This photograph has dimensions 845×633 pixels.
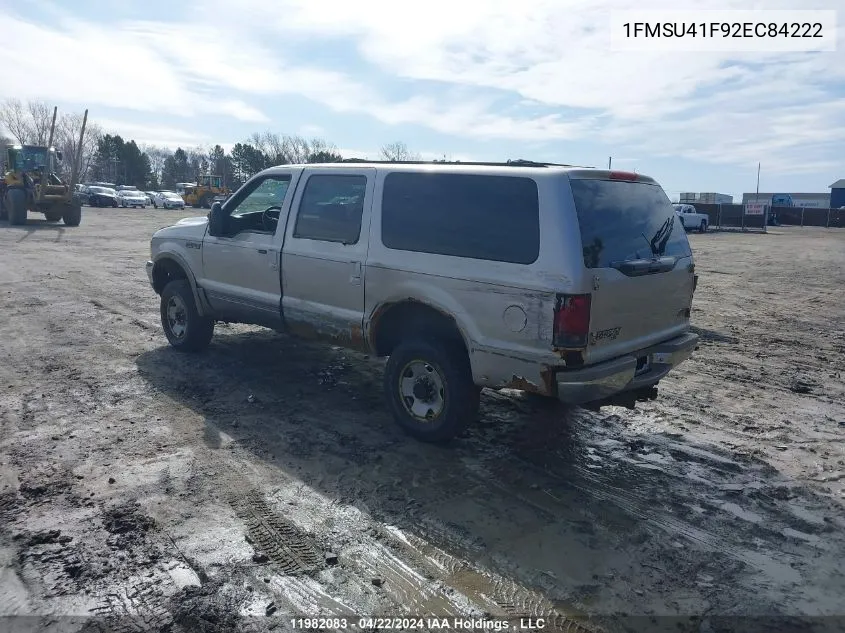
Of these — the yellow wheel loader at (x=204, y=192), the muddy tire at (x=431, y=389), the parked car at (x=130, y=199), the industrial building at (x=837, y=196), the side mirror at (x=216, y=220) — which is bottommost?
the muddy tire at (x=431, y=389)

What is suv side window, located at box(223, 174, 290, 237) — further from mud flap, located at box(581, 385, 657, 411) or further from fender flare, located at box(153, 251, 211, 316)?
mud flap, located at box(581, 385, 657, 411)

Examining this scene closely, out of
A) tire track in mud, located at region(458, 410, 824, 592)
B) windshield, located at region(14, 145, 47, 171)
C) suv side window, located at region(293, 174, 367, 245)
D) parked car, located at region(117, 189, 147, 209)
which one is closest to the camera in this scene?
tire track in mud, located at region(458, 410, 824, 592)

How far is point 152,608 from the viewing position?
295 centimetres

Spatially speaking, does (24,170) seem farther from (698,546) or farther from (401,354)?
(698,546)

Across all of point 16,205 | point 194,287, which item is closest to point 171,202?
point 16,205

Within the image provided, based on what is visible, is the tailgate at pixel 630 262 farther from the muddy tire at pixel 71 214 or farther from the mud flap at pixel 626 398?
the muddy tire at pixel 71 214

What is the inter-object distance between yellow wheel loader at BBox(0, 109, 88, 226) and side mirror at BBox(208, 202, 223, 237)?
20539 mm

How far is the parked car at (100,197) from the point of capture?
44.5 m

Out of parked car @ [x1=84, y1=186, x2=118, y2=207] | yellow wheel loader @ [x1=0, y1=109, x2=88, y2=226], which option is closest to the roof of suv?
yellow wheel loader @ [x1=0, y1=109, x2=88, y2=226]

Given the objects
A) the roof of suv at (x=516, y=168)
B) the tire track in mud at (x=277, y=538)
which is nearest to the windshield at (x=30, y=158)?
the roof of suv at (x=516, y=168)

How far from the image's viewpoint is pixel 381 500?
3.99 m

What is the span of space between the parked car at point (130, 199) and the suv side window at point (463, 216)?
4744 cm

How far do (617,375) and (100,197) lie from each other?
47.8 meters

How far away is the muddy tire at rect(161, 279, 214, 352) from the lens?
22.8ft
